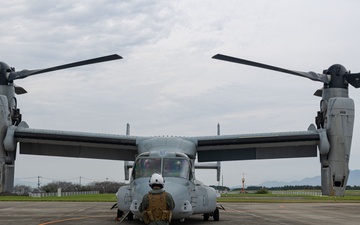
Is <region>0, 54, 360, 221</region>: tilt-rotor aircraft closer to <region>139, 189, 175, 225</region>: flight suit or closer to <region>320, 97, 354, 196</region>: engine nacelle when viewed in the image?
<region>320, 97, 354, 196</region>: engine nacelle

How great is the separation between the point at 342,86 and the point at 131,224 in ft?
77.3

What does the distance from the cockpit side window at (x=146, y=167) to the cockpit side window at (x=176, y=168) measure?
9.0 inches

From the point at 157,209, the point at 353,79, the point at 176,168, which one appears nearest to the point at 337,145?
the point at 353,79

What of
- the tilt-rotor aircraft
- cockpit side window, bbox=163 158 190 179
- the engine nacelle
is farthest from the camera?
the engine nacelle

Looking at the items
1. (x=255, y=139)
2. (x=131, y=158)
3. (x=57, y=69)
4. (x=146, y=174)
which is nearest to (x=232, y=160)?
(x=255, y=139)

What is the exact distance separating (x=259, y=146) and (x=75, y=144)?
9.93 meters

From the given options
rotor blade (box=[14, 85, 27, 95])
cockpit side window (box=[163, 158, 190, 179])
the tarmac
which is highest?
rotor blade (box=[14, 85, 27, 95])

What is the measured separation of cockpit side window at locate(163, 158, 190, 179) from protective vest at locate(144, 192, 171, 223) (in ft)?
20.5

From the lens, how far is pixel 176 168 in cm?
1603

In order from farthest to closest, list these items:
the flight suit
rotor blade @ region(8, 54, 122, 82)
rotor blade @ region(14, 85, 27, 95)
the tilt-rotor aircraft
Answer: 1. rotor blade @ region(14, 85, 27, 95)
2. rotor blade @ region(8, 54, 122, 82)
3. the tilt-rotor aircraft
4. the flight suit

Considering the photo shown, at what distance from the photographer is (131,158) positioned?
3045 cm

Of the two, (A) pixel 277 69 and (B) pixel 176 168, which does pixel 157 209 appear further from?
(A) pixel 277 69

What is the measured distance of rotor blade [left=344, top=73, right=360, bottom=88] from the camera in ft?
114

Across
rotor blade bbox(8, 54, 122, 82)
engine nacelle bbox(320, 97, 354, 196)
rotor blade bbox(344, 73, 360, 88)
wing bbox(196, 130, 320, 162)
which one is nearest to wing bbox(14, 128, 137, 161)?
wing bbox(196, 130, 320, 162)
